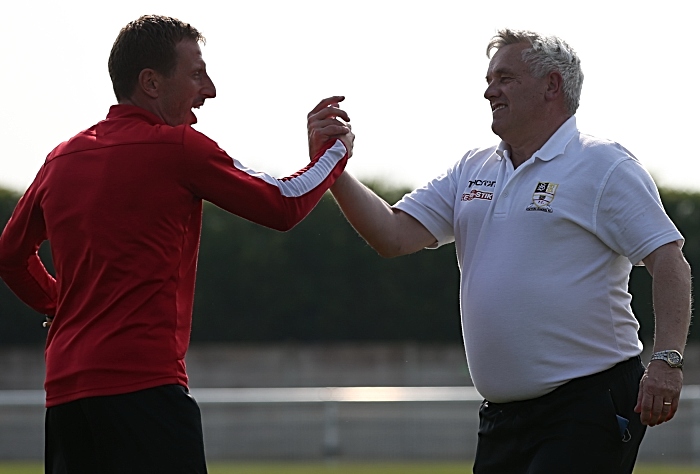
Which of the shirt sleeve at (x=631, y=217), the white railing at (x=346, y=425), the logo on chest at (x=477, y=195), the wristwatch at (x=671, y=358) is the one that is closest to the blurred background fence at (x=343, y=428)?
the white railing at (x=346, y=425)

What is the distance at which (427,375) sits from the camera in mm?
→ 17188

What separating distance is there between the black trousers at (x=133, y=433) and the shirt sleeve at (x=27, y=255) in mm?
558

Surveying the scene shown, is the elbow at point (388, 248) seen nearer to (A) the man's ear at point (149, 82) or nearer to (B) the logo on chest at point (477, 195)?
(B) the logo on chest at point (477, 195)

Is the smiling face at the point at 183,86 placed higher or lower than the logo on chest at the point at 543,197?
higher

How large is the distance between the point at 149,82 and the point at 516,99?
59.0 inches

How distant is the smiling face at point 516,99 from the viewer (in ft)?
15.0

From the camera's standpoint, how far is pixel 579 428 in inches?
164

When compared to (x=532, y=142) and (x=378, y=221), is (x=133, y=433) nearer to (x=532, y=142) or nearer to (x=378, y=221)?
(x=378, y=221)

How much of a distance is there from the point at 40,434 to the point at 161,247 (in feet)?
33.6

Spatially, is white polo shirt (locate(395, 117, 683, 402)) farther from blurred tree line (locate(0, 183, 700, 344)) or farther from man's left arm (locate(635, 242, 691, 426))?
blurred tree line (locate(0, 183, 700, 344))

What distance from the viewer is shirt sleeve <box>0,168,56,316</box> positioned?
3.85 meters

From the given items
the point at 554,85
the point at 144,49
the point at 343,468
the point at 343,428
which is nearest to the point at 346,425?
the point at 343,428

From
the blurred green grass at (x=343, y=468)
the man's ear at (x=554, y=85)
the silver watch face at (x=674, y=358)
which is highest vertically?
the man's ear at (x=554, y=85)

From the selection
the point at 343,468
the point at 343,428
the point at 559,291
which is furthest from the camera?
the point at 343,428
